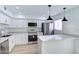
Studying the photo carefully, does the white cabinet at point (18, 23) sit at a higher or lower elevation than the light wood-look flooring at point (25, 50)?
higher

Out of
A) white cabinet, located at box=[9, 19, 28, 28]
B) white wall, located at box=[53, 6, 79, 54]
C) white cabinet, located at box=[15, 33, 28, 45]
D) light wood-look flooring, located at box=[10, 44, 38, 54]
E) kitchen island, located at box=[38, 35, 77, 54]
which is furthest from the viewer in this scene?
white cabinet, located at box=[9, 19, 28, 28]

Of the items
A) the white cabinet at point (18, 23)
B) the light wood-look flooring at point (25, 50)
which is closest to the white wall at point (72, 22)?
the light wood-look flooring at point (25, 50)

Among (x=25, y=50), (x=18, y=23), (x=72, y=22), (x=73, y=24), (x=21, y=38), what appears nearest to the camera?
(x=73, y=24)

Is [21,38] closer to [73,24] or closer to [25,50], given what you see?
[25,50]

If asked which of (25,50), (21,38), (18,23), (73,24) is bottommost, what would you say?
(25,50)

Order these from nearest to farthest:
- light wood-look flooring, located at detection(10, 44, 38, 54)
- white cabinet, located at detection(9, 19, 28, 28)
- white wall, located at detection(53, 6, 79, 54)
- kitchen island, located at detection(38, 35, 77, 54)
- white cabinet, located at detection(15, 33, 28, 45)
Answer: kitchen island, located at detection(38, 35, 77, 54)
white wall, located at detection(53, 6, 79, 54)
light wood-look flooring, located at detection(10, 44, 38, 54)
white cabinet, located at detection(15, 33, 28, 45)
white cabinet, located at detection(9, 19, 28, 28)

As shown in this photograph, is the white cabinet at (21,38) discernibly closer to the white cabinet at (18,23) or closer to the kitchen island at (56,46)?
the white cabinet at (18,23)

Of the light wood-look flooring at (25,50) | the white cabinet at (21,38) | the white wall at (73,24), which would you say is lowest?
the light wood-look flooring at (25,50)

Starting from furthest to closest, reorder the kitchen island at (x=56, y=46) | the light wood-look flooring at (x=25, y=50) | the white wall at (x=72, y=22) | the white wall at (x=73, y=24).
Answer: the light wood-look flooring at (x=25, y=50) → the white wall at (x=72, y=22) → the white wall at (x=73, y=24) → the kitchen island at (x=56, y=46)

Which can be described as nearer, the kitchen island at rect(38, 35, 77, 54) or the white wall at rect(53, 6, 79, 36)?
the kitchen island at rect(38, 35, 77, 54)

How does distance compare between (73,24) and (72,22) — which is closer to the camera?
(73,24)

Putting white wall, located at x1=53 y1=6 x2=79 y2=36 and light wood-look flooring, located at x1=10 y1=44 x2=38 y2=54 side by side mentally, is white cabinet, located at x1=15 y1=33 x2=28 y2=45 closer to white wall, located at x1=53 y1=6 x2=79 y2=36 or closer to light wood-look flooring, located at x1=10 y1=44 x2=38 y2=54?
light wood-look flooring, located at x1=10 y1=44 x2=38 y2=54

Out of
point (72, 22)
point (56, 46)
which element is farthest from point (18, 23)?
point (56, 46)

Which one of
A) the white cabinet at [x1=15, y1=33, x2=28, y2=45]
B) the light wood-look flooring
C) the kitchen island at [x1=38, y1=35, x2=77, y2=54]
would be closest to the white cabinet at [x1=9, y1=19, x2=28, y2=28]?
the white cabinet at [x1=15, y1=33, x2=28, y2=45]
